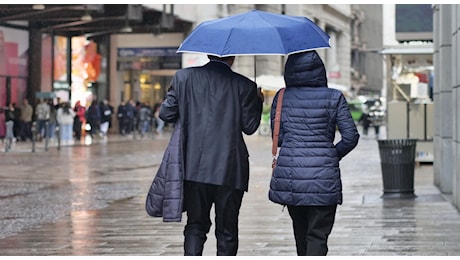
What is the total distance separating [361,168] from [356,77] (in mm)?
78285

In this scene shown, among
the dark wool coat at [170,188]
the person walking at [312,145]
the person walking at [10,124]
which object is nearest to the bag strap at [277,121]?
the person walking at [312,145]

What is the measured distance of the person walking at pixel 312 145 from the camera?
22.9ft

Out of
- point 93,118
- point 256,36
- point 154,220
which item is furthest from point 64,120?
point 256,36

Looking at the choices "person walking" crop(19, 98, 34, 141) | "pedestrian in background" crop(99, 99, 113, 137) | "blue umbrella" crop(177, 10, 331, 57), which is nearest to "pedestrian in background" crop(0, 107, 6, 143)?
"person walking" crop(19, 98, 34, 141)

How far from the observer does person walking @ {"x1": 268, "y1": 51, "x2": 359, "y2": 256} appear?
6.96 metres

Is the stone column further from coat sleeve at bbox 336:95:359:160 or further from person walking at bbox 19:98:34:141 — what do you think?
person walking at bbox 19:98:34:141

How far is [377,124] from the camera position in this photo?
159 feet

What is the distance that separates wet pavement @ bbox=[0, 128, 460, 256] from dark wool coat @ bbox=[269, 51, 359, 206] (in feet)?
7.48

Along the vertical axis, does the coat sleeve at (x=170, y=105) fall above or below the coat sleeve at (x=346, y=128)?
above

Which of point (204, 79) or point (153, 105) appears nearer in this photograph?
point (204, 79)

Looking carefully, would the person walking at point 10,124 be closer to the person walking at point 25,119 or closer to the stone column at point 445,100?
the person walking at point 25,119
